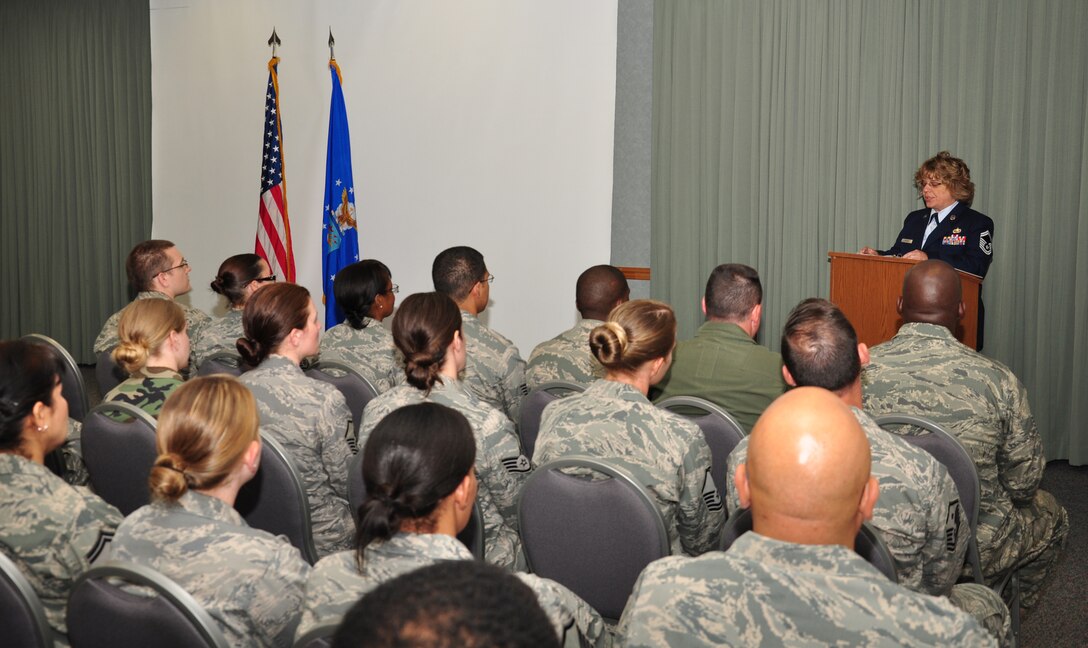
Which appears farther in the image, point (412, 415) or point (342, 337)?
point (342, 337)

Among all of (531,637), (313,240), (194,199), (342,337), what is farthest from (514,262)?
(531,637)

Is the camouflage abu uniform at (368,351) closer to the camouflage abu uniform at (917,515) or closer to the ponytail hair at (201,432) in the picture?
the ponytail hair at (201,432)

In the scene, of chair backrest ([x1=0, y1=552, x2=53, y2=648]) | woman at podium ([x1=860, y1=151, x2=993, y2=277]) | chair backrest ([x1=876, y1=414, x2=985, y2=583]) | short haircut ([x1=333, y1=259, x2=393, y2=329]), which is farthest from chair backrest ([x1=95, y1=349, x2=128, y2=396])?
woman at podium ([x1=860, y1=151, x2=993, y2=277])

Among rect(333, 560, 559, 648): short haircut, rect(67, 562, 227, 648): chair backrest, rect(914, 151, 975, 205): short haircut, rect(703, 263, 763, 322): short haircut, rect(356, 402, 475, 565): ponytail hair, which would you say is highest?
rect(914, 151, 975, 205): short haircut

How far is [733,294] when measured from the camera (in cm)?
352

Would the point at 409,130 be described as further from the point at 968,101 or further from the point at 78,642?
the point at 78,642

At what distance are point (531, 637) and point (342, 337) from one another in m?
3.65

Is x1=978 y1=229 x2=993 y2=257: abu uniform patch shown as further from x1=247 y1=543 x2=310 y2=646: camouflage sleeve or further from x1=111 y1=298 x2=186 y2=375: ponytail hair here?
x1=247 y1=543 x2=310 y2=646: camouflage sleeve

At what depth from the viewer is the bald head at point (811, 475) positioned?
151 centimetres

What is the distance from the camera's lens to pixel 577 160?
22.4ft

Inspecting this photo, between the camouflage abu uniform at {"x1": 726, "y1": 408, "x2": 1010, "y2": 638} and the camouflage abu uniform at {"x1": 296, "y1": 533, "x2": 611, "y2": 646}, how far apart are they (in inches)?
29.7

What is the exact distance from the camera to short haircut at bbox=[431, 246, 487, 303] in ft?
14.9

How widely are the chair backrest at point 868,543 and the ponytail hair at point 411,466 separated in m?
0.59

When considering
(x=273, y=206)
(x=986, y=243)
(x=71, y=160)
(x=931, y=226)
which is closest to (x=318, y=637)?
(x=986, y=243)
